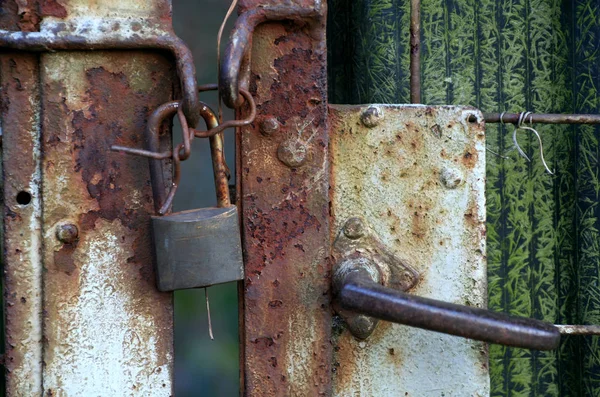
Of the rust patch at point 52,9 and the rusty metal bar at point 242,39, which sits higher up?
the rust patch at point 52,9

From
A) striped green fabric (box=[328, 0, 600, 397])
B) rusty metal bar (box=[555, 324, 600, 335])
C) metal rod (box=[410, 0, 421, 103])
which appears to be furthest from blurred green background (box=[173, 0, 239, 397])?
rusty metal bar (box=[555, 324, 600, 335])

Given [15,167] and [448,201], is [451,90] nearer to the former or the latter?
[448,201]

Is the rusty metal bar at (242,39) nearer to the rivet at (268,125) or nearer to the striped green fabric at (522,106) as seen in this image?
the rivet at (268,125)

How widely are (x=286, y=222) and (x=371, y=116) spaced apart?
0.16 metres

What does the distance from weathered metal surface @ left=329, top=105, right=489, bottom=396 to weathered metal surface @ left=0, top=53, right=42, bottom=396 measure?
1.10ft

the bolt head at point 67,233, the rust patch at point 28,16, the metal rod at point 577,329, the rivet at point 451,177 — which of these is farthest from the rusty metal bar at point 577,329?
the rust patch at point 28,16

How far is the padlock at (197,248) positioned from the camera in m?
0.57

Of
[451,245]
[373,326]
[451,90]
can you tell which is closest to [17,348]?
[373,326]

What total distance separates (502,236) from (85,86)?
2.31 ft

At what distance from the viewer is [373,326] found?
2.14 feet

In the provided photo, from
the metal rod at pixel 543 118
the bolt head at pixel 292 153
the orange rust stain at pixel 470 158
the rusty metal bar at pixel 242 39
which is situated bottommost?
the orange rust stain at pixel 470 158

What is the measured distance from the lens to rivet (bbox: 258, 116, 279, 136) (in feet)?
2.01

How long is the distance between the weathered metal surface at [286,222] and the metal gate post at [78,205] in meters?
0.11

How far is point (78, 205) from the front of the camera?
589 mm
